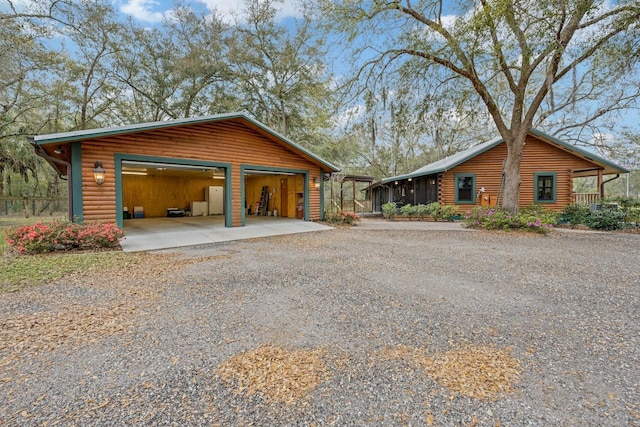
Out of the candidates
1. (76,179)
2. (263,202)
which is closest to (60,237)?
(76,179)

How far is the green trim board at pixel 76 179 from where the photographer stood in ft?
23.1

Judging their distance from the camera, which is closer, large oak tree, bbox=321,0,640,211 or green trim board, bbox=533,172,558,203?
large oak tree, bbox=321,0,640,211

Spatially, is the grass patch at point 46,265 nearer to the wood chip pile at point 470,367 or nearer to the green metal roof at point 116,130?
the green metal roof at point 116,130

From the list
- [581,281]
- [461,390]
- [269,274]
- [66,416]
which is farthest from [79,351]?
[581,281]

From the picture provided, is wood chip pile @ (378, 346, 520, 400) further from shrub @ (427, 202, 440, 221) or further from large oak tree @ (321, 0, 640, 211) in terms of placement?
shrub @ (427, 202, 440, 221)

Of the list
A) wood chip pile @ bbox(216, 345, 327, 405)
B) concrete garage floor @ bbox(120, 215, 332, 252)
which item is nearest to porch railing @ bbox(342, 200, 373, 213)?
concrete garage floor @ bbox(120, 215, 332, 252)

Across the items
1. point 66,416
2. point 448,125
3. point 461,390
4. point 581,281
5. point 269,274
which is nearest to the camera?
point 66,416

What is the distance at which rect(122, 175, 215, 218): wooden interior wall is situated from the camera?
46.1 ft

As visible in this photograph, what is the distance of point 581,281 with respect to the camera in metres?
4.09

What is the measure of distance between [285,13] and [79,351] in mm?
19242

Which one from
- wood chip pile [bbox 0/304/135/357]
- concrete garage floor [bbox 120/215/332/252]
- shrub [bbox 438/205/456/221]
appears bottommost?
wood chip pile [bbox 0/304/135/357]

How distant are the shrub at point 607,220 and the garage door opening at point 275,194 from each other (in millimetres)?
11000

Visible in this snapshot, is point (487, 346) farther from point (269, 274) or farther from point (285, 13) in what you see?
point (285, 13)

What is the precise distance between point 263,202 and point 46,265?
11.1 metres
